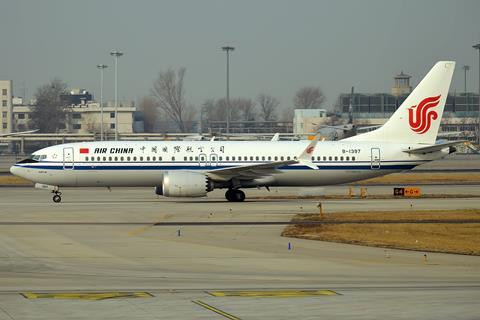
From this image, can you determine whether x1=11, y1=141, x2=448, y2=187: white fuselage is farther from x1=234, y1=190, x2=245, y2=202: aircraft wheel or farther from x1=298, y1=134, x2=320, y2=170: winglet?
x1=298, y1=134, x2=320, y2=170: winglet

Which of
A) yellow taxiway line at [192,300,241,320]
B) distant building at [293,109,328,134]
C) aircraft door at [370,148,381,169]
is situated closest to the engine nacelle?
aircraft door at [370,148,381,169]

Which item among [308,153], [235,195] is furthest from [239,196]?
[308,153]

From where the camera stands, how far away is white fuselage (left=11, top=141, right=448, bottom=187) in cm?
5266

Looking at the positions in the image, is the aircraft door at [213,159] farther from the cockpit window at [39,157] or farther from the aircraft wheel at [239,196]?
the cockpit window at [39,157]

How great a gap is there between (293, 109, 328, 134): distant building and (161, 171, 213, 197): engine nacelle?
138m

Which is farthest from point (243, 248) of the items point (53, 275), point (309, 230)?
point (53, 275)

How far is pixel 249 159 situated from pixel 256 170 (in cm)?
135

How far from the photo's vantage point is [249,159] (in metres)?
53.5

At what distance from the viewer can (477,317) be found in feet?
62.6

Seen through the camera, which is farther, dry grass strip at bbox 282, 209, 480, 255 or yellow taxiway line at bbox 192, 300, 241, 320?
dry grass strip at bbox 282, 209, 480, 255

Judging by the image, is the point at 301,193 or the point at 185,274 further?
the point at 301,193

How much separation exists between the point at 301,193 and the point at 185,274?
34.1 meters

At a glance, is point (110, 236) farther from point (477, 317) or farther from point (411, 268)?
point (477, 317)

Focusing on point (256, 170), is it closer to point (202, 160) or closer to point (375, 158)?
point (202, 160)
